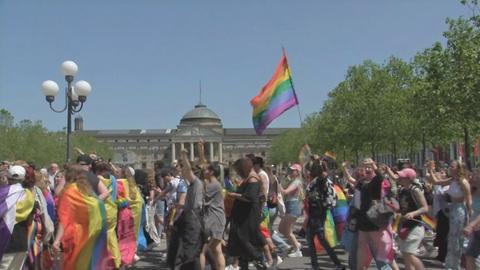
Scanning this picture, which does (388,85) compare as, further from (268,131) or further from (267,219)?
(268,131)

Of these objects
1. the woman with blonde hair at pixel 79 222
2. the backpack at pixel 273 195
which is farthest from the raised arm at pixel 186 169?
the backpack at pixel 273 195

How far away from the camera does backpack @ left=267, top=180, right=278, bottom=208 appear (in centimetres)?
1180

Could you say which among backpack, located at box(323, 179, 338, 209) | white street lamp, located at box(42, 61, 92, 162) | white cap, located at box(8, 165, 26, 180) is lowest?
backpack, located at box(323, 179, 338, 209)

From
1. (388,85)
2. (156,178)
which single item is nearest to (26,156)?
(388,85)

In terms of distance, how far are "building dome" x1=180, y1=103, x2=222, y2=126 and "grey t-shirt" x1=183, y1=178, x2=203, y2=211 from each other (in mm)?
172983

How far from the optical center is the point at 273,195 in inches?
471

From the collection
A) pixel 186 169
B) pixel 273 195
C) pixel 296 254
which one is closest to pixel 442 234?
pixel 296 254

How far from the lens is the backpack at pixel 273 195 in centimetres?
1180

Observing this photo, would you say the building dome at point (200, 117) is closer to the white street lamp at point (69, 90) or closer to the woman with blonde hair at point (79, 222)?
the white street lamp at point (69, 90)

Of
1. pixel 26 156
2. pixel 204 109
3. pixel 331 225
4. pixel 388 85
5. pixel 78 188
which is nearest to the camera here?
pixel 78 188

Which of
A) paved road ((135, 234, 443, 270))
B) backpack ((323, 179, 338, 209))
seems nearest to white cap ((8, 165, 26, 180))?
paved road ((135, 234, 443, 270))

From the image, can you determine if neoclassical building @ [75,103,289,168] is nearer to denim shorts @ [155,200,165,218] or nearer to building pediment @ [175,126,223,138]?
building pediment @ [175,126,223,138]

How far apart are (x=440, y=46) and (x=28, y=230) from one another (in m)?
23.7

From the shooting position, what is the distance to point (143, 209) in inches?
408
